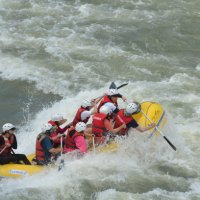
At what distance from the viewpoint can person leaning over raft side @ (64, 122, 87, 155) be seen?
9.56 meters

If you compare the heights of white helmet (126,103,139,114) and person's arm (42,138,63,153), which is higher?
white helmet (126,103,139,114)

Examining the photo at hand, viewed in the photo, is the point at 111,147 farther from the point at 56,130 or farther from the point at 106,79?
the point at 106,79

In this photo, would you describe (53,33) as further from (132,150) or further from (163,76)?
(132,150)

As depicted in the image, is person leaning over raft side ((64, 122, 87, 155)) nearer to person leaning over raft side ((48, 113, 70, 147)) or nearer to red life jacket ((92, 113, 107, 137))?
person leaning over raft side ((48, 113, 70, 147))

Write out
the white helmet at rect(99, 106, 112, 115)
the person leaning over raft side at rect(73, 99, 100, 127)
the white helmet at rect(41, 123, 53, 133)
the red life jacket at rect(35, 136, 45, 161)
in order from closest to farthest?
the white helmet at rect(41, 123, 53, 133) → the red life jacket at rect(35, 136, 45, 161) → the white helmet at rect(99, 106, 112, 115) → the person leaning over raft side at rect(73, 99, 100, 127)

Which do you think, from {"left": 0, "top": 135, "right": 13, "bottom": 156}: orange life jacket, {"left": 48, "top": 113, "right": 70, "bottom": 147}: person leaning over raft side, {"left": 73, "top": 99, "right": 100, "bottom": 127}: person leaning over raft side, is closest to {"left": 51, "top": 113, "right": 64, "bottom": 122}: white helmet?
{"left": 48, "top": 113, "right": 70, "bottom": 147}: person leaning over raft side

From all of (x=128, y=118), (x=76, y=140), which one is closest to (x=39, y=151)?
(x=76, y=140)

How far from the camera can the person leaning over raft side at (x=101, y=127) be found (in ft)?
33.2

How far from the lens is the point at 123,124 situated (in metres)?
10.1

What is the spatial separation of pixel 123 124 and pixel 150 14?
961cm

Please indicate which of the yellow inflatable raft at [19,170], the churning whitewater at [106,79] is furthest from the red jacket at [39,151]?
the churning whitewater at [106,79]

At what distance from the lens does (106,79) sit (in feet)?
47.5

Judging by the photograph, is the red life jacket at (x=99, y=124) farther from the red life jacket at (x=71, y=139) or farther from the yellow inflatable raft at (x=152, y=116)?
the yellow inflatable raft at (x=152, y=116)

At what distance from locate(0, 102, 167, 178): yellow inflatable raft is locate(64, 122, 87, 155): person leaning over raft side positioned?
58 centimetres
